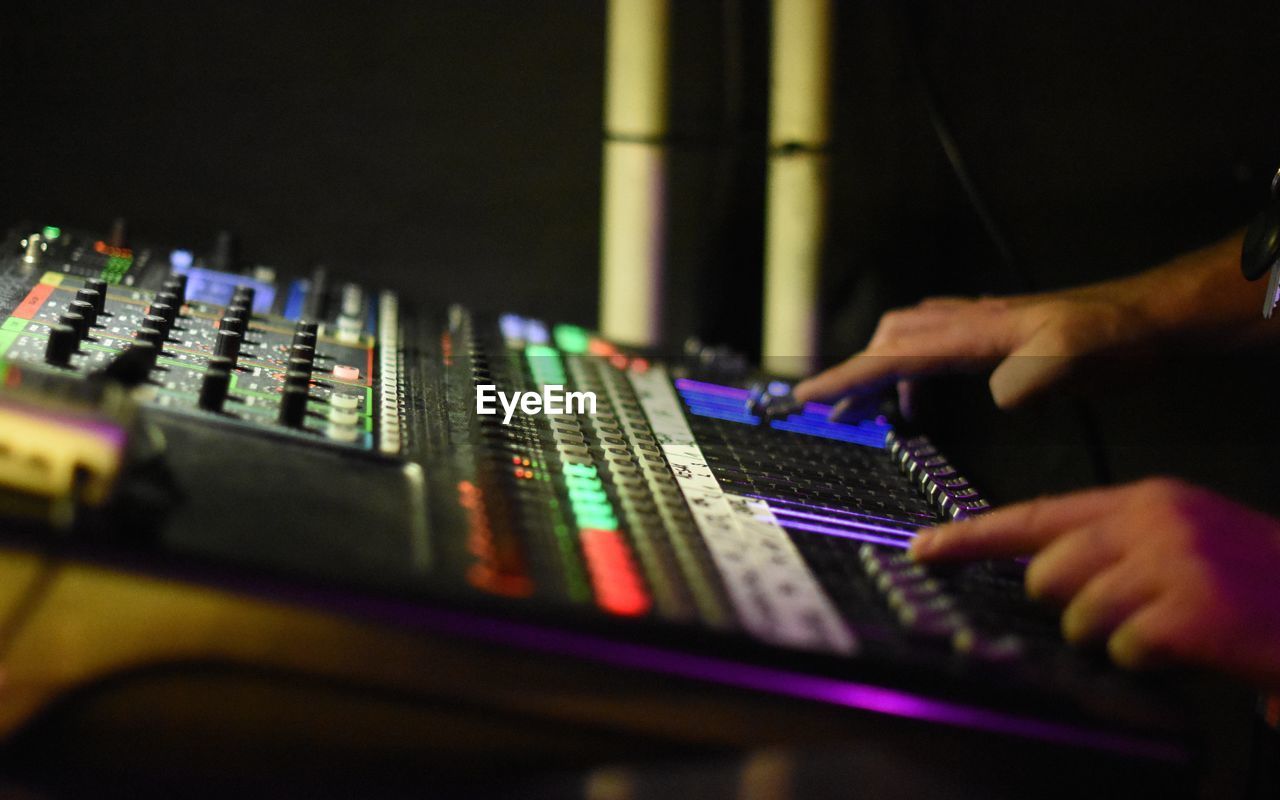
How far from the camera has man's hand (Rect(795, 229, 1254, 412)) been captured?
1.06 meters

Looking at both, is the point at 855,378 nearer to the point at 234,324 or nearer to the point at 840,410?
the point at 840,410

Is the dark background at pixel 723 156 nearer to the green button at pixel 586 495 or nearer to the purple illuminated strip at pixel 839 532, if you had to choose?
the purple illuminated strip at pixel 839 532

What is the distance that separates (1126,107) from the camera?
1.71 metres

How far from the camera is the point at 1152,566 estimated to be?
550mm

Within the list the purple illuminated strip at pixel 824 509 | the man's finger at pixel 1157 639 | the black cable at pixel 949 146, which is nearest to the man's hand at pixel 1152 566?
the man's finger at pixel 1157 639

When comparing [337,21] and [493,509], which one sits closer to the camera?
[493,509]

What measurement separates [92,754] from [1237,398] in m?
1.70

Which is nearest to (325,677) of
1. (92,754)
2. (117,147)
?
(92,754)

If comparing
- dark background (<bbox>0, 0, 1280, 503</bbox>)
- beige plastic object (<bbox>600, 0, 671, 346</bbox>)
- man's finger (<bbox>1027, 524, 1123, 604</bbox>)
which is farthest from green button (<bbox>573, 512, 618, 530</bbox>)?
dark background (<bbox>0, 0, 1280, 503</bbox>)

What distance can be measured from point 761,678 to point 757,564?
0.14 m

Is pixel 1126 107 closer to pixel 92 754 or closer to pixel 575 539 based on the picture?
pixel 575 539

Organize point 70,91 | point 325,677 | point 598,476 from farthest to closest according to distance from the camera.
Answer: point 70,91 → point 598,476 → point 325,677

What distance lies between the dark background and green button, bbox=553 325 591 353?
54 cm

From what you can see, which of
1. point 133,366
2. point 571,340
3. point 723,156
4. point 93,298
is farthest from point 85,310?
point 723,156
